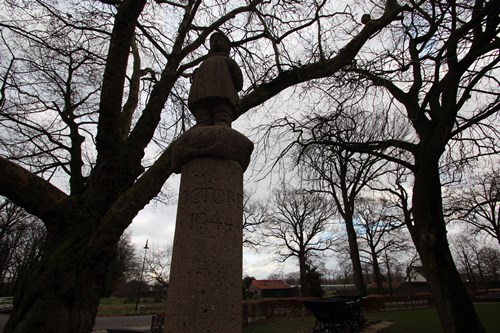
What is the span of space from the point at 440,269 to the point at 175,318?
6539 mm

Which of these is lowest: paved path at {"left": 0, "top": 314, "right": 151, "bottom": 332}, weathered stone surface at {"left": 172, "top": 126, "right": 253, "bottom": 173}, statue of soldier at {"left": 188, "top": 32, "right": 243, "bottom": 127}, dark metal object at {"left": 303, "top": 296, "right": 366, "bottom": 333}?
paved path at {"left": 0, "top": 314, "right": 151, "bottom": 332}

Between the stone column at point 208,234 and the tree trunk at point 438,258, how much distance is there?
568cm

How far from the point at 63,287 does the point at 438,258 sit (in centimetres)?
714

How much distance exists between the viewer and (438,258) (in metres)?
6.93

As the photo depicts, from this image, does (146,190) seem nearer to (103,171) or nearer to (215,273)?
(103,171)

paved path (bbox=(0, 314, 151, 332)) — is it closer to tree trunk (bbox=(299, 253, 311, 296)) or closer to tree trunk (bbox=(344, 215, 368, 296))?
tree trunk (bbox=(344, 215, 368, 296))

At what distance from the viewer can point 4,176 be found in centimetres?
402

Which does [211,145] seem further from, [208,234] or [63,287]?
[63,287]

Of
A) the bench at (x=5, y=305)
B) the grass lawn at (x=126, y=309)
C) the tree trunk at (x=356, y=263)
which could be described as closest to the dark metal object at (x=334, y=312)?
the tree trunk at (x=356, y=263)

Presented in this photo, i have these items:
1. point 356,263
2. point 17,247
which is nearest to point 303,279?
point 356,263

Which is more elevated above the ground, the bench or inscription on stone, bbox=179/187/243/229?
inscription on stone, bbox=179/187/243/229

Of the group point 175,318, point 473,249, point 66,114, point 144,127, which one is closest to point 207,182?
point 175,318

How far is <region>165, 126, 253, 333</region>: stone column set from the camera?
2441 millimetres

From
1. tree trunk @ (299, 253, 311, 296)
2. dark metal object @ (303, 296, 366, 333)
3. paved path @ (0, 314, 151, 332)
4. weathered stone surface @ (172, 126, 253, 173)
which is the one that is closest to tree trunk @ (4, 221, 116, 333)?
weathered stone surface @ (172, 126, 253, 173)
